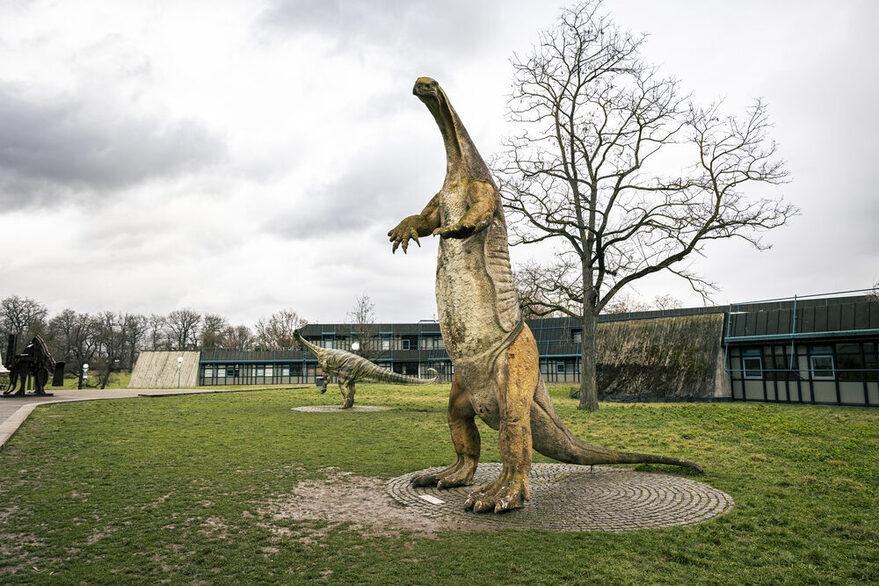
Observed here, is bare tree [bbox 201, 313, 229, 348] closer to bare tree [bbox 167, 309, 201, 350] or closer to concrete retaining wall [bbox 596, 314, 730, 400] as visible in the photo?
bare tree [bbox 167, 309, 201, 350]

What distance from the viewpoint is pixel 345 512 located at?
5.11 metres

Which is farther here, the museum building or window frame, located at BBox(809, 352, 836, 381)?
window frame, located at BBox(809, 352, 836, 381)

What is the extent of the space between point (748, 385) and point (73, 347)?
64.5m

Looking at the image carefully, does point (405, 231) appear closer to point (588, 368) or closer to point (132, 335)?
point (588, 368)

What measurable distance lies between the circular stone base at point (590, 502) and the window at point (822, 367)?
58.2ft

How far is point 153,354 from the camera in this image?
46344 millimetres

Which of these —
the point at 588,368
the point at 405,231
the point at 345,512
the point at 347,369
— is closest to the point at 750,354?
the point at 588,368

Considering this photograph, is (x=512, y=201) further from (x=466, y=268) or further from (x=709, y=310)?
(x=709, y=310)

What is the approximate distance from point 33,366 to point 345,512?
2212cm

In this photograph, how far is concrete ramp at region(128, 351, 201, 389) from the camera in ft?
146

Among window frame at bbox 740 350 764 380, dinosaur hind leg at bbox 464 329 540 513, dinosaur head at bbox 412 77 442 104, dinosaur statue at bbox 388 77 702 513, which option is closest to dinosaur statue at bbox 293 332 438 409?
dinosaur statue at bbox 388 77 702 513

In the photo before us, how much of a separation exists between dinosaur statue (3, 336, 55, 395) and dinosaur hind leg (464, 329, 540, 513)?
2262 centimetres

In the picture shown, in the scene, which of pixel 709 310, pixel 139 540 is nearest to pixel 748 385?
pixel 709 310

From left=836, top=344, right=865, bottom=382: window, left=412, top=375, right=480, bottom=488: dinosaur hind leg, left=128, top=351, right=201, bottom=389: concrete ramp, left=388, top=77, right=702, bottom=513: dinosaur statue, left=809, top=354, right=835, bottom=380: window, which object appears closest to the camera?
left=388, top=77, right=702, bottom=513: dinosaur statue
